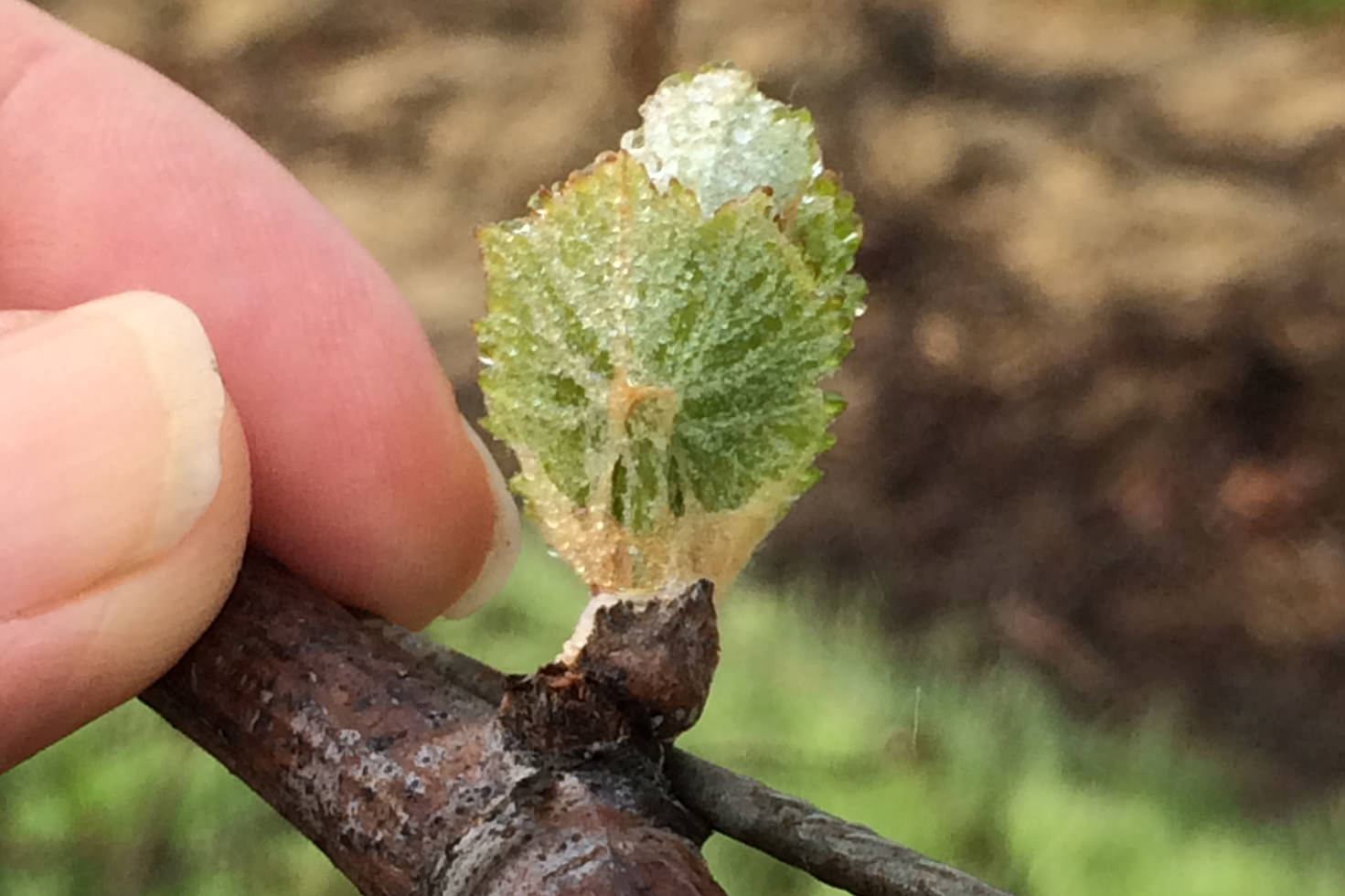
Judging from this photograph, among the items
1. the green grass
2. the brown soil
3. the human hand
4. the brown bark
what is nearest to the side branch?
the brown bark

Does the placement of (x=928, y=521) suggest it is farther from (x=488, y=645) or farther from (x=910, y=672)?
(x=488, y=645)

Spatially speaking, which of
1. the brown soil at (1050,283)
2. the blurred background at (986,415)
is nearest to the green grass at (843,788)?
the blurred background at (986,415)

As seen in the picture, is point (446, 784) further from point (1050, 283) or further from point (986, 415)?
point (1050, 283)

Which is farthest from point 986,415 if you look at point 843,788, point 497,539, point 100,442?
point 100,442

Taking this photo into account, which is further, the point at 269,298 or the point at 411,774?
the point at 269,298

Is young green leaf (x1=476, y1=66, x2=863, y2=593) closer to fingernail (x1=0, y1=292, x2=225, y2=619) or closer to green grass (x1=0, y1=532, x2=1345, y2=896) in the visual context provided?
fingernail (x1=0, y1=292, x2=225, y2=619)

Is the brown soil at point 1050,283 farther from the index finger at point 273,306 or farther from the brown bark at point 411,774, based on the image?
the brown bark at point 411,774

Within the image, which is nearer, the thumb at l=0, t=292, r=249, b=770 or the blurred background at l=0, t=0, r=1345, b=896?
the thumb at l=0, t=292, r=249, b=770

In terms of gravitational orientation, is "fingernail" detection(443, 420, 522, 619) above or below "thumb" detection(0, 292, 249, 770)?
below
